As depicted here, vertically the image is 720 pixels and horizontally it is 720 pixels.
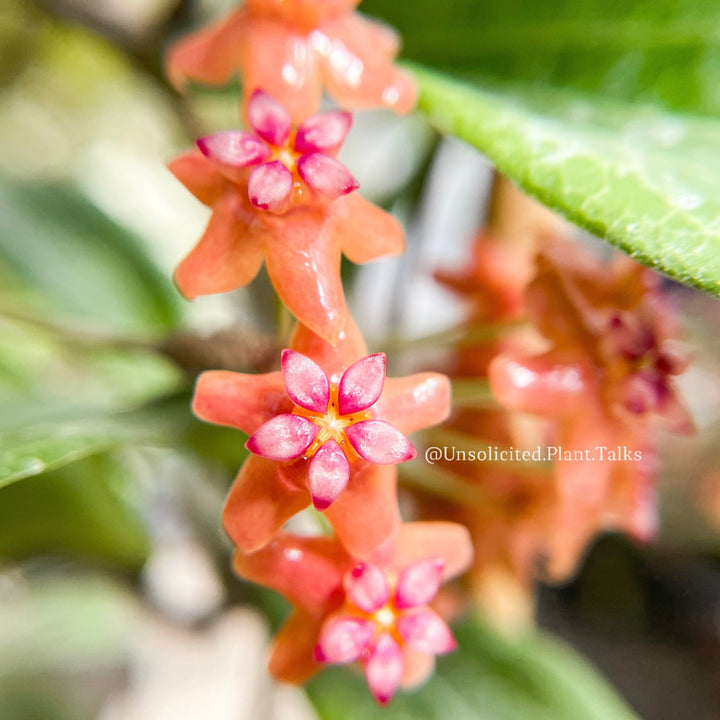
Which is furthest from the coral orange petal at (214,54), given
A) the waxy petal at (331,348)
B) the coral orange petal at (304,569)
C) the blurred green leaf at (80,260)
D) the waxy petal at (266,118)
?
the blurred green leaf at (80,260)

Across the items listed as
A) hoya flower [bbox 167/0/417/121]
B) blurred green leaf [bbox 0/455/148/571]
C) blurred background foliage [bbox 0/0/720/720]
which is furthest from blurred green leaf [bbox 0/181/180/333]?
hoya flower [bbox 167/0/417/121]

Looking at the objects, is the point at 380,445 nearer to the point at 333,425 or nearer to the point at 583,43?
the point at 333,425

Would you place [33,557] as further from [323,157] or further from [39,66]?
[39,66]

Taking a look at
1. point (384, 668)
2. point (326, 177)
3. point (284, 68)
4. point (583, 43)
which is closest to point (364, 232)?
point (326, 177)

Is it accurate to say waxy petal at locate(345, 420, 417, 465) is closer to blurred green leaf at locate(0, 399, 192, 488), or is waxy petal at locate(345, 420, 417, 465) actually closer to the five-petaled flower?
the five-petaled flower

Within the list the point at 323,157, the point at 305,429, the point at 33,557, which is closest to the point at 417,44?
the point at 323,157
